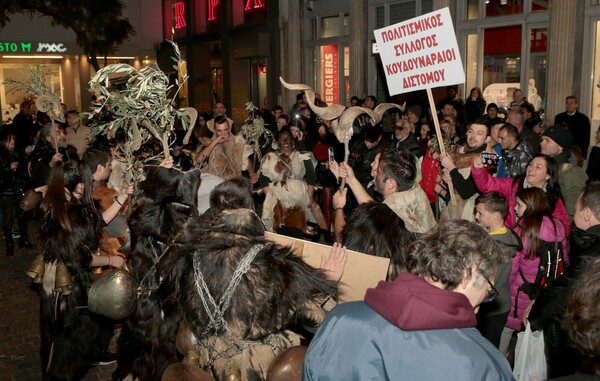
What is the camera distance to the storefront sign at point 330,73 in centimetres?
2117

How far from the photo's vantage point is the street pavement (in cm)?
598

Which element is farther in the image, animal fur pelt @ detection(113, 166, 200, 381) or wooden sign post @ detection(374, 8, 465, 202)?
wooden sign post @ detection(374, 8, 465, 202)

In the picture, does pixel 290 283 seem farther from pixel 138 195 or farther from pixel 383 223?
pixel 138 195

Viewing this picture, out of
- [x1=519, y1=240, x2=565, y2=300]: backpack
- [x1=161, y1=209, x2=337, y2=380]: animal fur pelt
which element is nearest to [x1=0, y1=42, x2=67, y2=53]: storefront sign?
[x1=519, y1=240, x2=565, y2=300]: backpack

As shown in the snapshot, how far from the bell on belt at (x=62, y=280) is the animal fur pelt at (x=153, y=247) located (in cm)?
65

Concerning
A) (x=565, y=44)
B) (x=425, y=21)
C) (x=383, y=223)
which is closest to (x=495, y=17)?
(x=565, y=44)

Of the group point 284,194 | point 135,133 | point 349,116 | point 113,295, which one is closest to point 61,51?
point 284,194

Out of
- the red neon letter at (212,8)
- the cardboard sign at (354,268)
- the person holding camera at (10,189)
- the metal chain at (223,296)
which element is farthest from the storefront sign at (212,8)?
the metal chain at (223,296)

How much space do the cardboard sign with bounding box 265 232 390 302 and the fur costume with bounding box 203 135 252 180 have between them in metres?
4.85

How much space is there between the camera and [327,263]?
3.56 metres

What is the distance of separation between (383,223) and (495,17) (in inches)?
509

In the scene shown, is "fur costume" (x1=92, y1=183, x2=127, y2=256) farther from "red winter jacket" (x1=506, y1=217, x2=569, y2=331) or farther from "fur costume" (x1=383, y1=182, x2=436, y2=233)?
"red winter jacket" (x1=506, y1=217, x2=569, y2=331)

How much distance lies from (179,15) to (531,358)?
1288 inches

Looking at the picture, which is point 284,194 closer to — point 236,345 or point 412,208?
point 412,208
